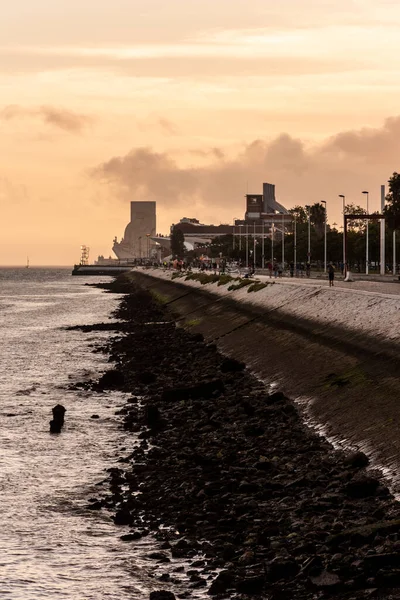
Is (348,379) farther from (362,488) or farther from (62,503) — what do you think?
(362,488)

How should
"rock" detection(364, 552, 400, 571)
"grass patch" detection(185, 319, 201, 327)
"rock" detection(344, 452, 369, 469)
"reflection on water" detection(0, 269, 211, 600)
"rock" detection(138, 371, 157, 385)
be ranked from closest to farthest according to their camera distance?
1. "rock" detection(364, 552, 400, 571)
2. "reflection on water" detection(0, 269, 211, 600)
3. "rock" detection(344, 452, 369, 469)
4. "rock" detection(138, 371, 157, 385)
5. "grass patch" detection(185, 319, 201, 327)

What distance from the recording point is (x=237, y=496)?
1798 cm

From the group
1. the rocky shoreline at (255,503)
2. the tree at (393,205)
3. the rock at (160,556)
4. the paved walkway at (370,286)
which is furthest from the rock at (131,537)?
the tree at (393,205)

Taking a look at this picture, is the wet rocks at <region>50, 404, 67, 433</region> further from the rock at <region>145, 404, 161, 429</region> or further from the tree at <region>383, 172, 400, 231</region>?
the tree at <region>383, 172, 400, 231</region>

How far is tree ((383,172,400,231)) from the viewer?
4065 inches

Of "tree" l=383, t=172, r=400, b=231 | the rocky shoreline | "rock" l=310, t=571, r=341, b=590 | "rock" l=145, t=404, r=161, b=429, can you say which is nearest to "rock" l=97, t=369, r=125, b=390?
the rocky shoreline

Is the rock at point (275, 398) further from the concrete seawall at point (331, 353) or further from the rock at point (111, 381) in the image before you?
the rock at point (111, 381)

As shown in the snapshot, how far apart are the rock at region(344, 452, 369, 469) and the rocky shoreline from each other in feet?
0.08

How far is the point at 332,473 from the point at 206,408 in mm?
11371

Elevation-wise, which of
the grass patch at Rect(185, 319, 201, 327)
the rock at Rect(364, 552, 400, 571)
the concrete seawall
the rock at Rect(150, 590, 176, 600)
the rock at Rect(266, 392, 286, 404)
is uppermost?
the concrete seawall

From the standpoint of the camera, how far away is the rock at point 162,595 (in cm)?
1356

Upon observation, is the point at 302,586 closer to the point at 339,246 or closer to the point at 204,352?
the point at 204,352

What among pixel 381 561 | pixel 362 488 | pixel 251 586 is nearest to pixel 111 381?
pixel 362 488

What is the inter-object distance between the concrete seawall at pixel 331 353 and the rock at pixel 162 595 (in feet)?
16.5
